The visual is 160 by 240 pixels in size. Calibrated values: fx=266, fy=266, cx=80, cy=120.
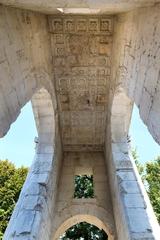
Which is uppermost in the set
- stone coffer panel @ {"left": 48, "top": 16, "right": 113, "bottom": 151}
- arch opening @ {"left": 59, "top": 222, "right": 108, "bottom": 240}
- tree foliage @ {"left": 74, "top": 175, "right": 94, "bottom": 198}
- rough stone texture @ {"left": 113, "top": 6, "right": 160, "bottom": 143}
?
tree foliage @ {"left": 74, "top": 175, "right": 94, "bottom": 198}

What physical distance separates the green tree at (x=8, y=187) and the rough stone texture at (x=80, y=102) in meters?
6.78

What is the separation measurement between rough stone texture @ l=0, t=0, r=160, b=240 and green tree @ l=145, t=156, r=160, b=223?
5195 millimetres

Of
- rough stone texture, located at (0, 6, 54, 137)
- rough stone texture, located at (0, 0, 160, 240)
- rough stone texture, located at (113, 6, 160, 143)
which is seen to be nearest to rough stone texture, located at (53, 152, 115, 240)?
rough stone texture, located at (0, 0, 160, 240)

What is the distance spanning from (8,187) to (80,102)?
867cm

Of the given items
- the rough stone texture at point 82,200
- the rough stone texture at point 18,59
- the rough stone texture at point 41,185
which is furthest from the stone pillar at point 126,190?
the rough stone texture at point 18,59

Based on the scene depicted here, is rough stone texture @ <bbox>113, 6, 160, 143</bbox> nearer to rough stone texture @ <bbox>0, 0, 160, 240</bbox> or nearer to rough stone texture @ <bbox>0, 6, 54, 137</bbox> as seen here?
rough stone texture @ <bbox>0, 0, 160, 240</bbox>

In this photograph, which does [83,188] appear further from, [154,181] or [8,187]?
[8,187]

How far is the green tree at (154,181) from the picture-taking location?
1085cm

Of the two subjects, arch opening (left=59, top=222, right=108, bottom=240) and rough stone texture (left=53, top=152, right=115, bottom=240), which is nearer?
rough stone texture (left=53, top=152, right=115, bottom=240)

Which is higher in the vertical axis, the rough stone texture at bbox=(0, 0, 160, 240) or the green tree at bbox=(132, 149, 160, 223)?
the green tree at bbox=(132, 149, 160, 223)

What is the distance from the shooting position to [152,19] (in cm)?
277

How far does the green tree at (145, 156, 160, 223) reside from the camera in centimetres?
1085

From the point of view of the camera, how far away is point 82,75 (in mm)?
5574

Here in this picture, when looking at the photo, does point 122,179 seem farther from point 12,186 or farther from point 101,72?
point 12,186
